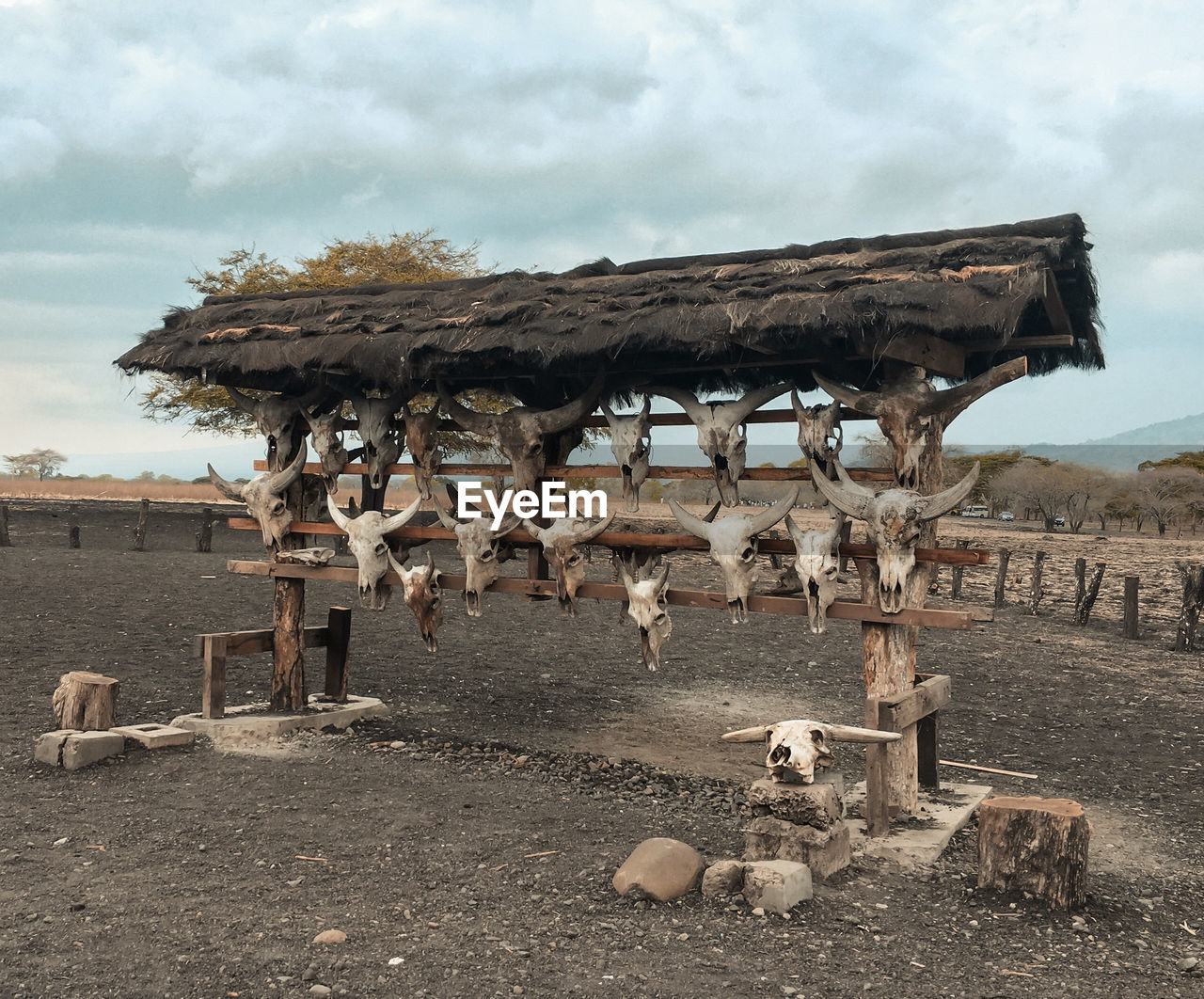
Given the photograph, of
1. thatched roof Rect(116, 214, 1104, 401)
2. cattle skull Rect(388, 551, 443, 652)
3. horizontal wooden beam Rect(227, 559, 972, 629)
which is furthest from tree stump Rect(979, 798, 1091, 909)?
cattle skull Rect(388, 551, 443, 652)

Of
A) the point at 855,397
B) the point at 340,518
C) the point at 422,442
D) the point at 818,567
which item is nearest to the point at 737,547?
the point at 818,567

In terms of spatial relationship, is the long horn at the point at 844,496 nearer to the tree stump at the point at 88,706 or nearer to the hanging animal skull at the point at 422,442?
the hanging animal skull at the point at 422,442

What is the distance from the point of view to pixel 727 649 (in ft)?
47.3

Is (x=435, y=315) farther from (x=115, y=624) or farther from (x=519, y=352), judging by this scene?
(x=115, y=624)

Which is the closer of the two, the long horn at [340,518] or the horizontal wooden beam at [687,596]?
the horizontal wooden beam at [687,596]

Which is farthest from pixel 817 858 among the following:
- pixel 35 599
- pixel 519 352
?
pixel 35 599

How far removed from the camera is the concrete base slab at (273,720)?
837 cm

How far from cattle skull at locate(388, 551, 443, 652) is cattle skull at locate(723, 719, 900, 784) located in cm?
317

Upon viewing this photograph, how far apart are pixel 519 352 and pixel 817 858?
149 inches

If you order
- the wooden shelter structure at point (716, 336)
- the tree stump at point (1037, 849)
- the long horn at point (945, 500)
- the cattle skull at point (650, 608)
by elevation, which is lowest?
the tree stump at point (1037, 849)

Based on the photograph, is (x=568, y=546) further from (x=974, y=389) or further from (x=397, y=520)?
(x=974, y=389)

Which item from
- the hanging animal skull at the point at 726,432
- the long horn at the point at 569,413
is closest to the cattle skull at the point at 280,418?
the long horn at the point at 569,413

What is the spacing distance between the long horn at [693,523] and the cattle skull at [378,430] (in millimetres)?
2719

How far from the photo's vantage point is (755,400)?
689 centimetres
